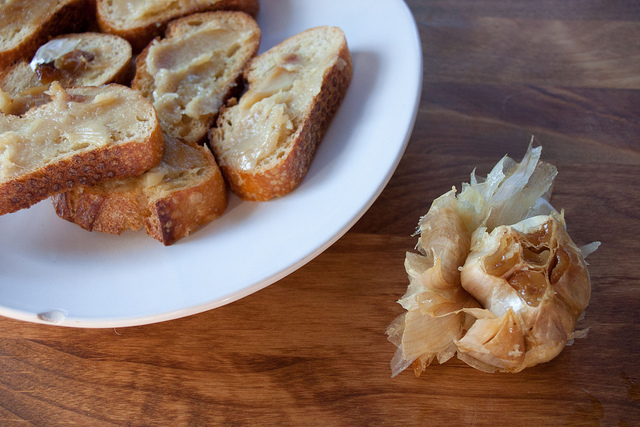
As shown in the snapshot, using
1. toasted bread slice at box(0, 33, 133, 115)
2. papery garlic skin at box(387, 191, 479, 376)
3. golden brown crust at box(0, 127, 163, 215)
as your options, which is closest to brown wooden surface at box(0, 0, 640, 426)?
papery garlic skin at box(387, 191, 479, 376)

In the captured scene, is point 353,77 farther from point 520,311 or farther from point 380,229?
point 520,311

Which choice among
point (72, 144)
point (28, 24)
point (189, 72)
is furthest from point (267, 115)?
point (28, 24)

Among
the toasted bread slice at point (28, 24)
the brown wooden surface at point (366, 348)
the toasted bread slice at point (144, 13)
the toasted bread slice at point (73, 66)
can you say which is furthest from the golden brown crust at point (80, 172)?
the toasted bread slice at point (28, 24)

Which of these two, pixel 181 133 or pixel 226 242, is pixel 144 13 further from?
pixel 226 242

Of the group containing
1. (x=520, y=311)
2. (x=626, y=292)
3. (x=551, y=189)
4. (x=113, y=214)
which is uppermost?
(x=113, y=214)

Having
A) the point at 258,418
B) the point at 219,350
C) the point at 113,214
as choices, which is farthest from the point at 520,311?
the point at 113,214

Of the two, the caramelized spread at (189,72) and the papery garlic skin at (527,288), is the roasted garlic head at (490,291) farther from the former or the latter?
the caramelized spread at (189,72)

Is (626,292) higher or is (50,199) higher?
(50,199)
